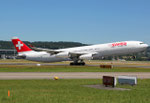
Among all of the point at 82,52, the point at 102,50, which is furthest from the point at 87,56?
the point at 102,50

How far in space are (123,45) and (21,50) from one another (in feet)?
99.5

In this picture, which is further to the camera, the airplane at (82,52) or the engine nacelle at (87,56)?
the engine nacelle at (87,56)

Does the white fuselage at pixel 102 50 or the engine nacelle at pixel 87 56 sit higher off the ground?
the white fuselage at pixel 102 50

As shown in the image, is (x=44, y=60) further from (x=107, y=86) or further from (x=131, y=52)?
(x=107, y=86)

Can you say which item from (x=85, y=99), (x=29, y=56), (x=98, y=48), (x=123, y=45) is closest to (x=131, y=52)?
(x=123, y=45)

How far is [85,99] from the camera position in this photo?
658 inches

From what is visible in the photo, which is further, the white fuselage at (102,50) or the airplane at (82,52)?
the airplane at (82,52)

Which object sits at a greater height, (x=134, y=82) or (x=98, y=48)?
(x=98, y=48)

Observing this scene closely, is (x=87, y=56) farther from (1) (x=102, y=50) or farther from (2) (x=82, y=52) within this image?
(1) (x=102, y=50)

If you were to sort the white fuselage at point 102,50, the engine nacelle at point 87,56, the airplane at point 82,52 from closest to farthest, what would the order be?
the white fuselage at point 102,50, the airplane at point 82,52, the engine nacelle at point 87,56

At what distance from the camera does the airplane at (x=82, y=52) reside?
66000 mm

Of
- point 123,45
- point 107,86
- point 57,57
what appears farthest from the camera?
point 57,57

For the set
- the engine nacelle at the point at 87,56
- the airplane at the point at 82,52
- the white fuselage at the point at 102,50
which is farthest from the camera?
the engine nacelle at the point at 87,56

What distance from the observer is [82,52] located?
70.1 m
